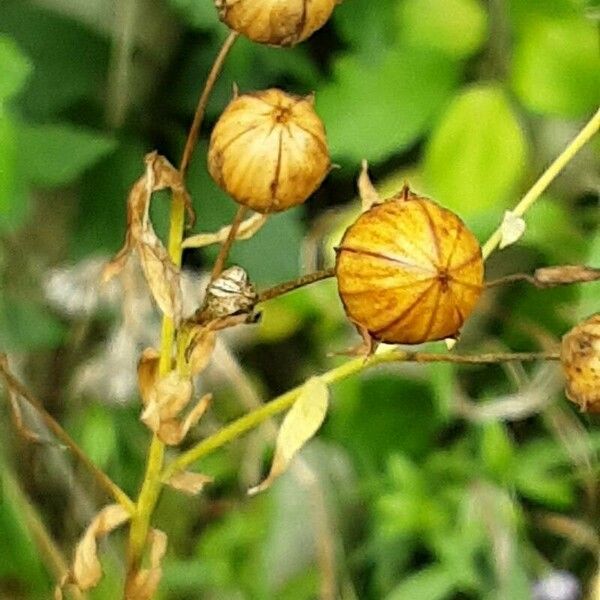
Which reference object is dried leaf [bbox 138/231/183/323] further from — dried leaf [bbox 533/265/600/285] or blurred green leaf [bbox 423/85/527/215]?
blurred green leaf [bbox 423/85/527/215]

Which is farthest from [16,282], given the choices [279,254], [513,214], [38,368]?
[513,214]

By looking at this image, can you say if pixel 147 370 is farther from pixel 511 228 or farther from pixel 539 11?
pixel 539 11

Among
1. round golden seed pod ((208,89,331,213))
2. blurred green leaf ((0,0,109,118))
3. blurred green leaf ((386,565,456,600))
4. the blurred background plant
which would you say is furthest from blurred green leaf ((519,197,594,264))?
round golden seed pod ((208,89,331,213))

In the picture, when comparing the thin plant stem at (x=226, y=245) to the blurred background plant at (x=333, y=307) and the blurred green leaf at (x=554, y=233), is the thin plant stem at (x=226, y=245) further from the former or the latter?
the blurred green leaf at (x=554, y=233)

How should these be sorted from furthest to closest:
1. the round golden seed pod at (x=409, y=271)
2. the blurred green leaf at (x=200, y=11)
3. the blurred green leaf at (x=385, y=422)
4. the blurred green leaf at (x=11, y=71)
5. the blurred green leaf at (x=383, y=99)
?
the blurred green leaf at (x=385, y=422) → the blurred green leaf at (x=383, y=99) → the blurred green leaf at (x=200, y=11) → the blurred green leaf at (x=11, y=71) → the round golden seed pod at (x=409, y=271)

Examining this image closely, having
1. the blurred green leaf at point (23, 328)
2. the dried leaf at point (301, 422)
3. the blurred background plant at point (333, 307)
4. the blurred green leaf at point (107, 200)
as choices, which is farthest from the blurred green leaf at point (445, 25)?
the dried leaf at point (301, 422)

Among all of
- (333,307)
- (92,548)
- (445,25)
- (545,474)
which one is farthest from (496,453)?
(92,548)
